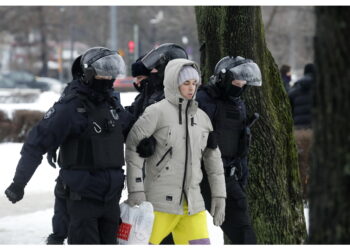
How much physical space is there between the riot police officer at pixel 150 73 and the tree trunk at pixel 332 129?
2.56 m

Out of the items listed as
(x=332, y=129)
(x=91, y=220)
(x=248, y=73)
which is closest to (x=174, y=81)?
(x=248, y=73)

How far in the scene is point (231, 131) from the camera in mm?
5633

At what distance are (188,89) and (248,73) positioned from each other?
0.70 m

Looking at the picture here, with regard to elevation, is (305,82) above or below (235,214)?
above

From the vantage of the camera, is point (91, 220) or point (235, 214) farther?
point (235, 214)

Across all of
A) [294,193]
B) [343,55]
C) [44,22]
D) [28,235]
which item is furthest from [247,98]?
[44,22]

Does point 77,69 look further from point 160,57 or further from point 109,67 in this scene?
point 160,57

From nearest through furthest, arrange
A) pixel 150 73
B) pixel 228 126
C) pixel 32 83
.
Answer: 1. pixel 228 126
2. pixel 150 73
3. pixel 32 83

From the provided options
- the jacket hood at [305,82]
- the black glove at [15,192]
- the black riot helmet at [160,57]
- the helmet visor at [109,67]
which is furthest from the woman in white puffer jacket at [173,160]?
the jacket hood at [305,82]

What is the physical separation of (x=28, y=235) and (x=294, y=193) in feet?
9.39

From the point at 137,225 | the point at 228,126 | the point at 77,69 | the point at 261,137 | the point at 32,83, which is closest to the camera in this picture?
the point at 137,225

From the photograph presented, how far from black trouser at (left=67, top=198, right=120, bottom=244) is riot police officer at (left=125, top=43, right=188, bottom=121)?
1.10m

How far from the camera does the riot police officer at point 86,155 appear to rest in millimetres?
4883

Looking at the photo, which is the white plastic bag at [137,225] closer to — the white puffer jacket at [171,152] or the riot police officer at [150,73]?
the white puffer jacket at [171,152]
